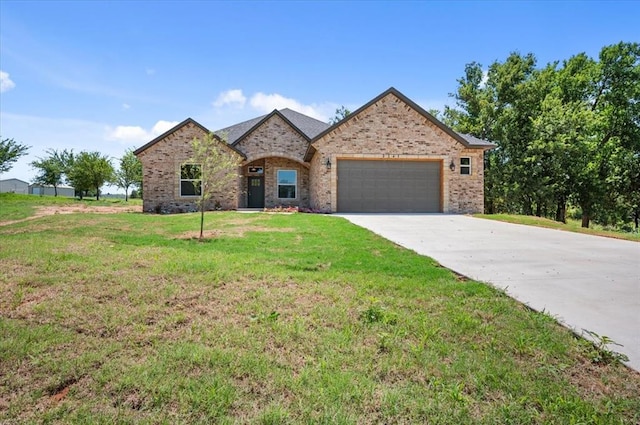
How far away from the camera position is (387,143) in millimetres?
18109

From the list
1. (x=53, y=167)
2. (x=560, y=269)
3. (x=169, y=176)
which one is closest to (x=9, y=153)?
(x=53, y=167)

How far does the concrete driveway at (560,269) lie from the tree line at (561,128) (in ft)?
59.6

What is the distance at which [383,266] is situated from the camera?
19.3ft

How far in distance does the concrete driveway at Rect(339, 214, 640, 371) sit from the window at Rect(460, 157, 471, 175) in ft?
31.9

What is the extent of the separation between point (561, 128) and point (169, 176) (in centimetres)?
2815

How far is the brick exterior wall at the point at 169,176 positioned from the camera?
65.0ft

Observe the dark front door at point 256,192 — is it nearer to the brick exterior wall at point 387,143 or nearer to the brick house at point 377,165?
the brick house at point 377,165

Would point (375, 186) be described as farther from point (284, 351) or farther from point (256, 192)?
point (284, 351)

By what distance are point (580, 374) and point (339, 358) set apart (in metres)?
2.10

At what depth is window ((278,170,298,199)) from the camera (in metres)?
22.5

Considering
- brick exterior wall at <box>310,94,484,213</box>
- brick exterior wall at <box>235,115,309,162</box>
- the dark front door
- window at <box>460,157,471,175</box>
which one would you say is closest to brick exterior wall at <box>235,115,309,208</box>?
brick exterior wall at <box>235,115,309,162</box>

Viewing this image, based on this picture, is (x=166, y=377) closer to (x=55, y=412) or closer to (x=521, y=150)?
(x=55, y=412)

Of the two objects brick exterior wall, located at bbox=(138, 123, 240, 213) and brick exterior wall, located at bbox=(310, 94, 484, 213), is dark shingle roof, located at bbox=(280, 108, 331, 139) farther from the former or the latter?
brick exterior wall, located at bbox=(138, 123, 240, 213)

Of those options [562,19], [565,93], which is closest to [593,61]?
[565,93]
